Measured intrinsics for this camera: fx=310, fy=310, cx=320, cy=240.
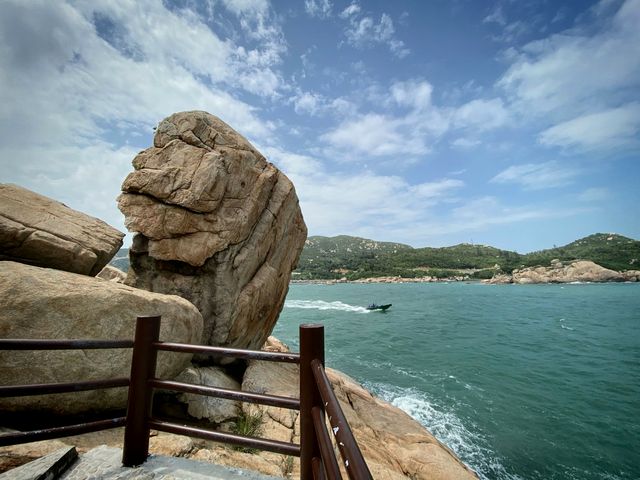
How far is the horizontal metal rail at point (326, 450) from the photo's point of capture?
5.56ft

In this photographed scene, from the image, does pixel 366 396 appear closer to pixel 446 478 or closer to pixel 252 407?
pixel 446 478

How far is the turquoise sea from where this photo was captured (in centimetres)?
1198

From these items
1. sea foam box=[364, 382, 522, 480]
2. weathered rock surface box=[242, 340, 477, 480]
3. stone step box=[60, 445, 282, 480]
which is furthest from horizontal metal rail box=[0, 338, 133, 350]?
sea foam box=[364, 382, 522, 480]

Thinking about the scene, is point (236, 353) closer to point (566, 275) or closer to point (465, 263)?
point (566, 275)

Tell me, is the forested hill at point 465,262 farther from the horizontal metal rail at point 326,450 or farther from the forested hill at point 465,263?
A: the horizontal metal rail at point 326,450

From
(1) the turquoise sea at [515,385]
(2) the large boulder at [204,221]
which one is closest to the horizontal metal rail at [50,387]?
(2) the large boulder at [204,221]

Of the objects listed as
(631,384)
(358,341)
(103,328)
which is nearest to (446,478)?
(103,328)

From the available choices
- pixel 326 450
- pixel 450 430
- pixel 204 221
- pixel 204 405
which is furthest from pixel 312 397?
pixel 450 430

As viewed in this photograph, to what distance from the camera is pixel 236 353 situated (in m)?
3.04

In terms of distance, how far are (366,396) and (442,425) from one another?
481cm

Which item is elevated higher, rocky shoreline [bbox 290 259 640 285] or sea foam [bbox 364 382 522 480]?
rocky shoreline [bbox 290 259 640 285]

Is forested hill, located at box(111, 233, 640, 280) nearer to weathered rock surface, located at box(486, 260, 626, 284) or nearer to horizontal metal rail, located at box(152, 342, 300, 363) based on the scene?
weathered rock surface, located at box(486, 260, 626, 284)

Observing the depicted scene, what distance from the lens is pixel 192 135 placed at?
33.9 feet

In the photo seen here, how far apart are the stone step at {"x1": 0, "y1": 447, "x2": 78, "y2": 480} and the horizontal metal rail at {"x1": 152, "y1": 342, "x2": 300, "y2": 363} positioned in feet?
4.38
